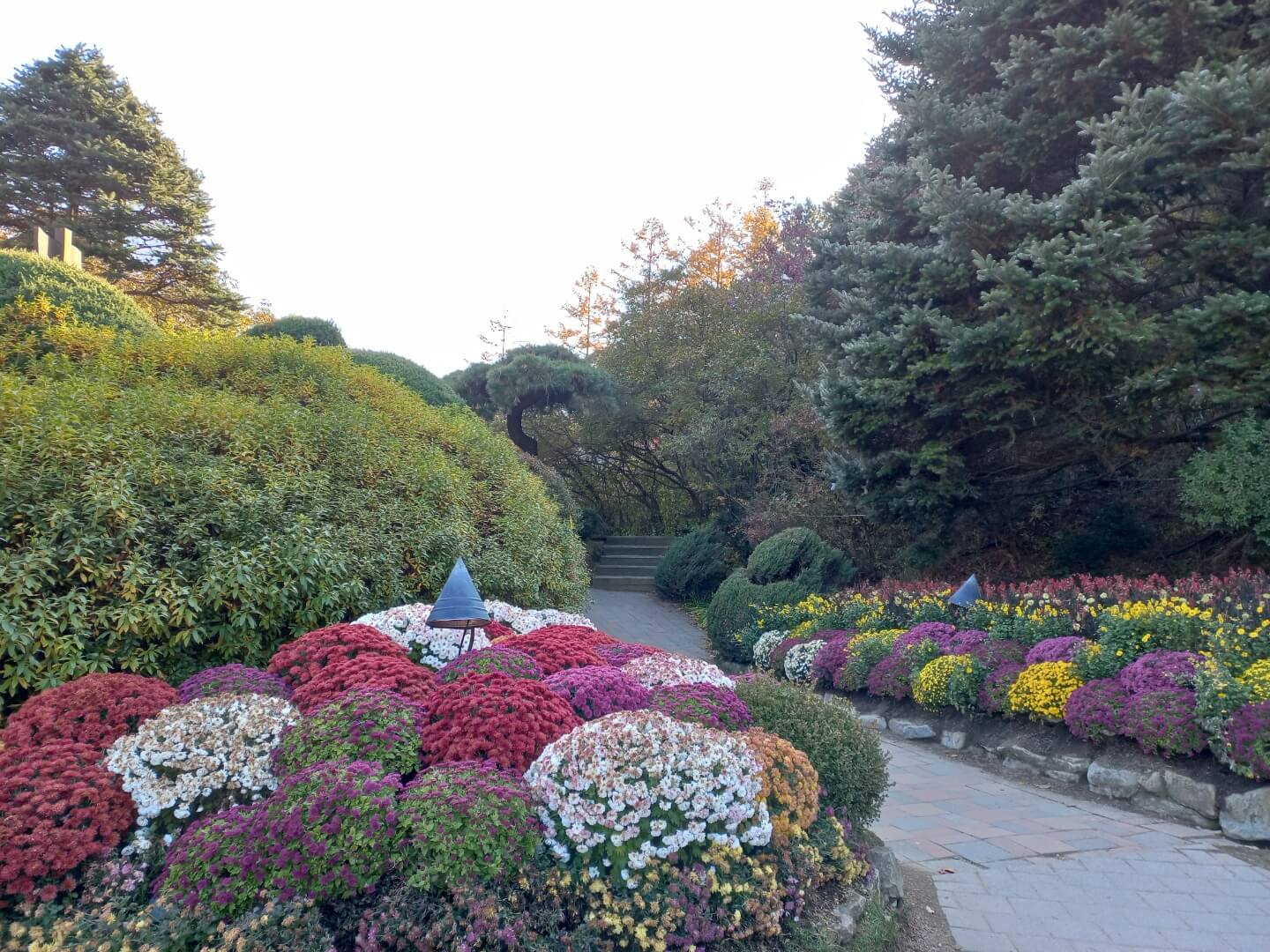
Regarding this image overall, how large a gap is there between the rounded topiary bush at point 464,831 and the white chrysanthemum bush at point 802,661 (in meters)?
6.26

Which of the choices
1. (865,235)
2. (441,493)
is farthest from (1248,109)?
(441,493)

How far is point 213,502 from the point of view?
4395mm

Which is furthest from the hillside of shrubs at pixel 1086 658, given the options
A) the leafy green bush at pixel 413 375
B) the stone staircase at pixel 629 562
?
the stone staircase at pixel 629 562

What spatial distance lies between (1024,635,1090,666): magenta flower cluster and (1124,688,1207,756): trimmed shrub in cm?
88

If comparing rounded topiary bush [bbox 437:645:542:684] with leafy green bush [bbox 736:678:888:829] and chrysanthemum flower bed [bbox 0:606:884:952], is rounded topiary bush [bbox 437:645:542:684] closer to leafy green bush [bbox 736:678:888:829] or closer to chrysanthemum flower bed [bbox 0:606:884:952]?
chrysanthemum flower bed [bbox 0:606:884:952]

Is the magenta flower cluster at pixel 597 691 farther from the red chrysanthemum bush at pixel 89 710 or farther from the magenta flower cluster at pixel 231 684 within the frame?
the red chrysanthemum bush at pixel 89 710

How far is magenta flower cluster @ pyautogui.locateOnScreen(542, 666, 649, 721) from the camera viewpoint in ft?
11.5

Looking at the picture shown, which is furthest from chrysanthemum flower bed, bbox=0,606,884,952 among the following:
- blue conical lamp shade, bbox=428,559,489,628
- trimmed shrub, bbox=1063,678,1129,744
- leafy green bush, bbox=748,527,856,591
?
leafy green bush, bbox=748,527,856,591

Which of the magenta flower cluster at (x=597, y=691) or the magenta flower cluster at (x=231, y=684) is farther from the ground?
the magenta flower cluster at (x=597, y=691)

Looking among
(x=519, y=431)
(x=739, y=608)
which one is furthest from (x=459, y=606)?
(x=519, y=431)

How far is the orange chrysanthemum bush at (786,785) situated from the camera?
284cm

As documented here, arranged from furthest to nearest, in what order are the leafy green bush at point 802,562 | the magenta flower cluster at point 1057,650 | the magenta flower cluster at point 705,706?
the leafy green bush at point 802,562 < the magenta flower cluster at point 1057,650 < the magenta flower cluster at point 705,706

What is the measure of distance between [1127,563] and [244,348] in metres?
8.97

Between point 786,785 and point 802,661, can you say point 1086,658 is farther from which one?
point 786,785
